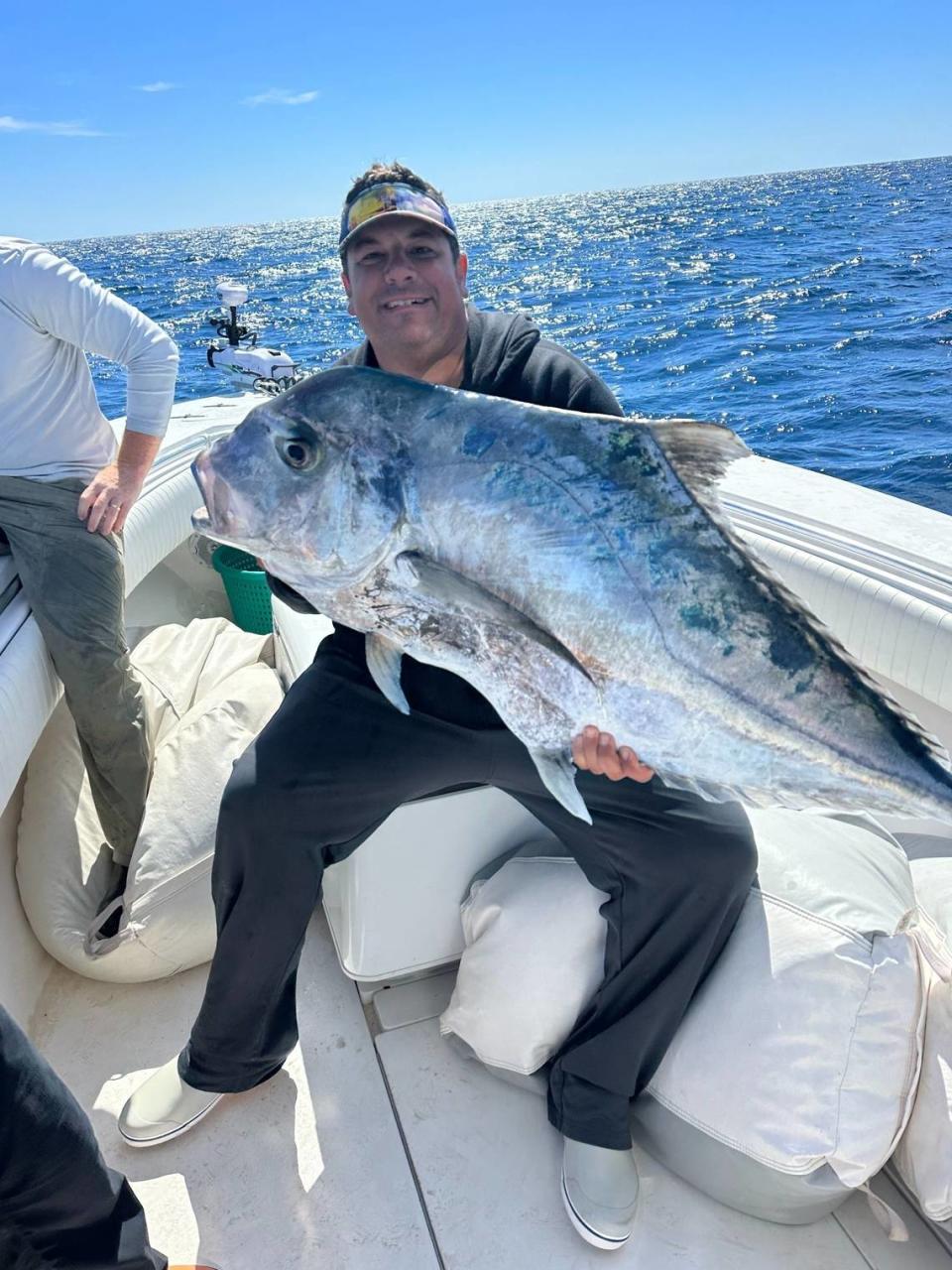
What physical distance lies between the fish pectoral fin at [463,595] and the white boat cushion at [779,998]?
724mm

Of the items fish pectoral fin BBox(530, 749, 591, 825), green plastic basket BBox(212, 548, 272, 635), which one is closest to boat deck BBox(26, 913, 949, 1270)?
fish pectoral fin BBox(530, 749, 591, 825)

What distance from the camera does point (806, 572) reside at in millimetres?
2799

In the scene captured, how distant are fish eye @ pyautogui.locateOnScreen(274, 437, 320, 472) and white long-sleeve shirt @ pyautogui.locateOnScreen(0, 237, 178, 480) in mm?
1492

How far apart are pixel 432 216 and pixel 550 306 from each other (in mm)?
19804

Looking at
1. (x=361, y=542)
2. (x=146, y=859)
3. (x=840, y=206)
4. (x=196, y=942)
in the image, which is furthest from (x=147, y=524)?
(x=840, y=206)

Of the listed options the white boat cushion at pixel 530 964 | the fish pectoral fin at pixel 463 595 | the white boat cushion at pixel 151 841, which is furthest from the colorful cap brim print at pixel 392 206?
the white boat cushion at pixel 530 964

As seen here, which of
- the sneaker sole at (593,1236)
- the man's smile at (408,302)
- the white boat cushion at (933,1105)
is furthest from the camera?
the man's smile at (408,302)

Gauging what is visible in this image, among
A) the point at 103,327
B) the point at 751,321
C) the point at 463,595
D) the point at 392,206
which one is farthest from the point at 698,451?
the point at 751,321

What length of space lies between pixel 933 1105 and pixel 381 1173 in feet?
3.92

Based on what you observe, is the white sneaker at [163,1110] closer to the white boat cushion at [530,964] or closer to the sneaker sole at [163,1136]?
the sneaker sole at [163,1136]

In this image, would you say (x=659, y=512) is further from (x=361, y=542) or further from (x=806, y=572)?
(x=806, y=572)

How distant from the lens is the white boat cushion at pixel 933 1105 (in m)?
1.65

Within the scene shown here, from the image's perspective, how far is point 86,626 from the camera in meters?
2.50

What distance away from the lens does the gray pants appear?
8.16 ft
